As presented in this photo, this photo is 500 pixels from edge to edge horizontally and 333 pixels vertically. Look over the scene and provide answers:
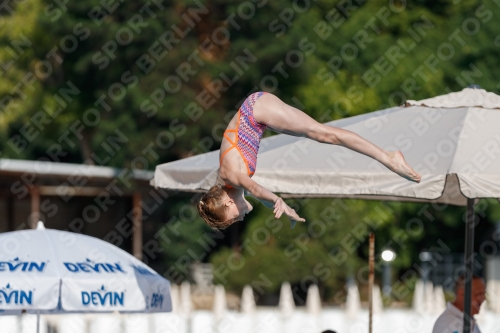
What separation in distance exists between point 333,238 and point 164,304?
1628 centimetres

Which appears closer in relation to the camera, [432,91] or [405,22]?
[432,91]

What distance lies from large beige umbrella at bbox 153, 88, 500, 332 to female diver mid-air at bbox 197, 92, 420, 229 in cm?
71

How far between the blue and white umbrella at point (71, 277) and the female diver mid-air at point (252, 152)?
194 cm

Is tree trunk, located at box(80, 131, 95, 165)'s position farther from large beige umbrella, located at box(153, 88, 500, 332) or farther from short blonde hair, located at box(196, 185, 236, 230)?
short blonde hair, located at box(196, 185, 236, 230)

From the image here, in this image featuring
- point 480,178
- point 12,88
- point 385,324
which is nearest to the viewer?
point 480,178

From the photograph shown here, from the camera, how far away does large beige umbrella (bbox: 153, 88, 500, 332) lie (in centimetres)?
607

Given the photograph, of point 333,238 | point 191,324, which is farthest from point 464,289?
point 333,238

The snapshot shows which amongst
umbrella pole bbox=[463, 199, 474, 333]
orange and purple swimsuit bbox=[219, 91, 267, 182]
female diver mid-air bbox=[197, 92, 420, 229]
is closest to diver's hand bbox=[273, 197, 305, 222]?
female diver mid-air bbox=[197, 92, 420, 229]

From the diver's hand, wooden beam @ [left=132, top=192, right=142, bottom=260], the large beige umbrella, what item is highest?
wooden beam @ [left=132, top=192, right=142, bottom=260]

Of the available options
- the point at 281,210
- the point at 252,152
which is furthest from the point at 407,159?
the point at 281,210

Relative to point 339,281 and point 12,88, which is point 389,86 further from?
point 12,88

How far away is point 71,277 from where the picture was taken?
7.02 m

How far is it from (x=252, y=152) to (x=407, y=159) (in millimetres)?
1254

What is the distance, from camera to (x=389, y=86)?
2480 centimetres
